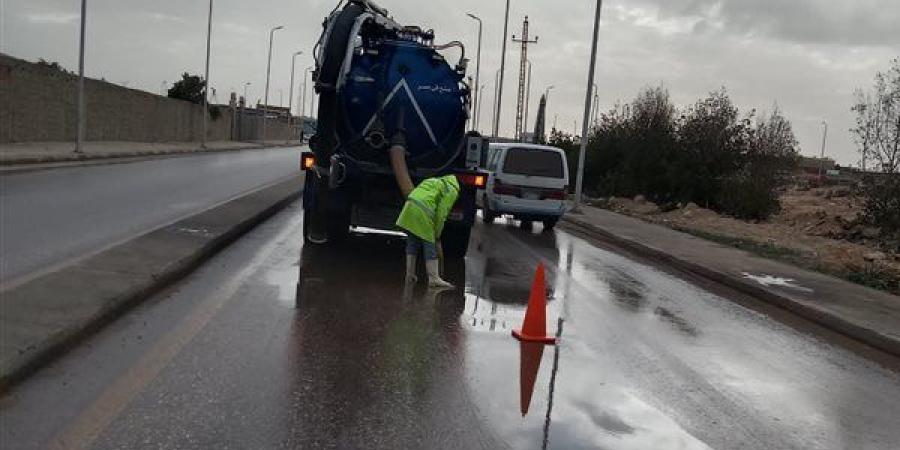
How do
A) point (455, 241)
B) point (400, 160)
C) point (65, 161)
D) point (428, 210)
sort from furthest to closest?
point (65, 161) < point (455, 241) < point (400, 160) < point (428, 210)

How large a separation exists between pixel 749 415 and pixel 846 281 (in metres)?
8.88

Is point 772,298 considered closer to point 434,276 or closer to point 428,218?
point 434,276

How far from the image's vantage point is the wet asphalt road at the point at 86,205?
10.3 metres

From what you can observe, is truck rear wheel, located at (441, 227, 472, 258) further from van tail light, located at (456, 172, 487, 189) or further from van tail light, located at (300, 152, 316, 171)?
van tail light, located at (300, 152, 316, 171)

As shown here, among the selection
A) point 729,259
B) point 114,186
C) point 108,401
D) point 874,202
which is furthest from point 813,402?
point 114,186

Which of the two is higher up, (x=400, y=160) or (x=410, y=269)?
(x=400, y=160)

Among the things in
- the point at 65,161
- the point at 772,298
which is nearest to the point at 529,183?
the point at 772,298

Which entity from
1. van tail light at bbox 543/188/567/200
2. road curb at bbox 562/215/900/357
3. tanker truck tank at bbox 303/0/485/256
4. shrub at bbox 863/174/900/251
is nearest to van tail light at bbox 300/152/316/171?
tanker truck tank at bbox 303/0/485/256

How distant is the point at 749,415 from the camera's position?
5.91 metres

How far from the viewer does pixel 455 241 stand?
12758mm

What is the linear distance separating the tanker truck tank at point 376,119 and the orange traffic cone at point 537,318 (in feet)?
15.7

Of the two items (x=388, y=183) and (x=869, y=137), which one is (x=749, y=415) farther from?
(x=869, y=137)

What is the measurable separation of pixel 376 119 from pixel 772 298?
19.7ft

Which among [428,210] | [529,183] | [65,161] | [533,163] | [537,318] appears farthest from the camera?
[65,161]
